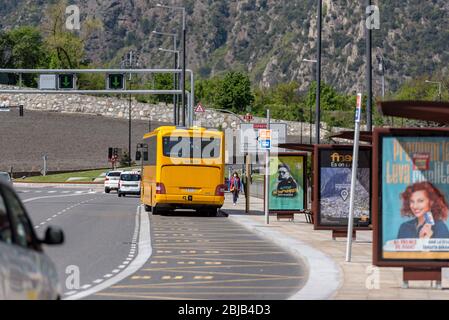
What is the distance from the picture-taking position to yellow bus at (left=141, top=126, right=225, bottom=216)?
44938 mm

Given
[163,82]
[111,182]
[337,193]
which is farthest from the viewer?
[163,82]

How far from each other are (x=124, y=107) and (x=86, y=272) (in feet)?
441

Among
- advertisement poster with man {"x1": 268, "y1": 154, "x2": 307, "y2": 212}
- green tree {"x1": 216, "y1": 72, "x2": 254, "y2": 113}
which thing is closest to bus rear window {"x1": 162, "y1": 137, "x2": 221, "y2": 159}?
advertisement poster with man {"x1": 268, "y1": 154, "x2": 307, "y2": 212}

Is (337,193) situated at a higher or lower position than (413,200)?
lower

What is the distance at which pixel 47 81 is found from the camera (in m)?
67.2

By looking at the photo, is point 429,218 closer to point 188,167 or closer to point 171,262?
point 171,262

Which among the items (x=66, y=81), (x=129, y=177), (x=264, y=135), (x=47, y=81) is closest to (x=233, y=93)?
(x=129, y=177)

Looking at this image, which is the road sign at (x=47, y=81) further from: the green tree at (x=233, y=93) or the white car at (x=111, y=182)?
the green tree at (x=233, y=93)

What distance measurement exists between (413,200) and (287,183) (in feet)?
71.2

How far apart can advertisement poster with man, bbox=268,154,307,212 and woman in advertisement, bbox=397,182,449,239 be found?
21.0m

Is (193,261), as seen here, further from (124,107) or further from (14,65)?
(14,65)

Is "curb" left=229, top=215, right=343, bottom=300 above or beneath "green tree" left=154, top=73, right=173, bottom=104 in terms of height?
beneath

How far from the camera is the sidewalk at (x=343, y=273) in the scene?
57.1ft

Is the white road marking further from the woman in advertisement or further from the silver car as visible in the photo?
the silver car
